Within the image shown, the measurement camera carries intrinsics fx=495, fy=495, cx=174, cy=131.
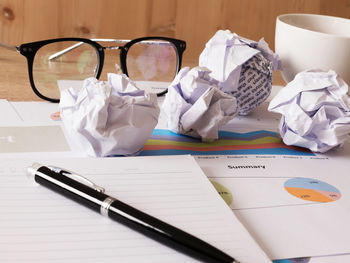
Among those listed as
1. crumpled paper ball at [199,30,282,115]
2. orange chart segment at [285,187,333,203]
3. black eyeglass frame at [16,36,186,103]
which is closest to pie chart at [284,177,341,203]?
orange chart segment at [285,187,333,203]

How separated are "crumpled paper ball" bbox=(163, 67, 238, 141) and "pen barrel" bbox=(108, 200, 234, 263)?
16cm

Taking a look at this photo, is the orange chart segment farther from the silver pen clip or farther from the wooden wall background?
the wooden wall background

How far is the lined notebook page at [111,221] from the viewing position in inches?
12.4

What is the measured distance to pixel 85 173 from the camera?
0.40 meters

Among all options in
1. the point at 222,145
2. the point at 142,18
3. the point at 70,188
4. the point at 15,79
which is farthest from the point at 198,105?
the point at 142,18

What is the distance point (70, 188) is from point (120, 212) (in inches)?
1.9

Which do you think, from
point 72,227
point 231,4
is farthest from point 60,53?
point 231,4

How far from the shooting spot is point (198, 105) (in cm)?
49

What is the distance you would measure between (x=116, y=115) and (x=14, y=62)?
317 mm

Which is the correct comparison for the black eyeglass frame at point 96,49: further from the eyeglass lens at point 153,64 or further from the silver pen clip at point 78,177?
the silver pen clip at point 78,177

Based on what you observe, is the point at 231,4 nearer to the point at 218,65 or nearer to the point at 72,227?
the point at 218,65

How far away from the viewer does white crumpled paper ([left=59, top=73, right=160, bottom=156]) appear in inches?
17.0

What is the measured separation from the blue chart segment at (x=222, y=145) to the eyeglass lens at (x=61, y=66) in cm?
16

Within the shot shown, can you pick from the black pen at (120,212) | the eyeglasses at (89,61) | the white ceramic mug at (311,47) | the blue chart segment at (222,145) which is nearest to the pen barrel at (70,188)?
the black pen at (120,212)
